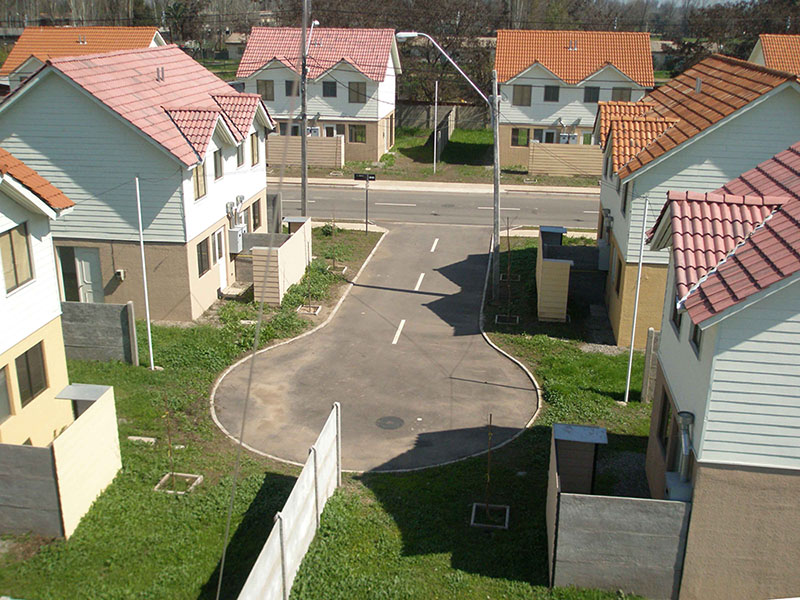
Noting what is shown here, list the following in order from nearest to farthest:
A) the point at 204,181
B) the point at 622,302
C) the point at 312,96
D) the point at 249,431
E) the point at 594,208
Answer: the point at 249,431
the point at 622,302
the point at 204,181
the point at 594,208
the point at 312,96

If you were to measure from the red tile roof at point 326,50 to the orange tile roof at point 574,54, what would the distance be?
7011 mm

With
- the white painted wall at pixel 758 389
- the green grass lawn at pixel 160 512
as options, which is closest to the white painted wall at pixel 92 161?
the green grass lawn at pixel 160 512

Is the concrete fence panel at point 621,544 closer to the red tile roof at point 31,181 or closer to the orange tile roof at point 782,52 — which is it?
the red tile roof at point 31,181

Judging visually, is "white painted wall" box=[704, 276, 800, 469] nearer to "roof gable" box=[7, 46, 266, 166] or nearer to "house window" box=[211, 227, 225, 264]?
"roof gable" box=[7, 46, 266, 166]

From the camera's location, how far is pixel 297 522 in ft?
39.5

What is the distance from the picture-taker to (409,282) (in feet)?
90.1

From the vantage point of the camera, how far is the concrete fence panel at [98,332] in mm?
19891

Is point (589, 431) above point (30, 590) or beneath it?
above

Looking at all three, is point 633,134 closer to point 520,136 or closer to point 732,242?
point 732,242

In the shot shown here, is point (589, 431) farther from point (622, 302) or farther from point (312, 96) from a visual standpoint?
point (312, 96)

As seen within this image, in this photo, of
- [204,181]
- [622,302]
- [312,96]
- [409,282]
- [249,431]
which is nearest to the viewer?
[249,431]

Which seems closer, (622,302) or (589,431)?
(589,431)

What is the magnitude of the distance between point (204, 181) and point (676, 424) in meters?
15.6

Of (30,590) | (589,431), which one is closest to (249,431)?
(30,590)
